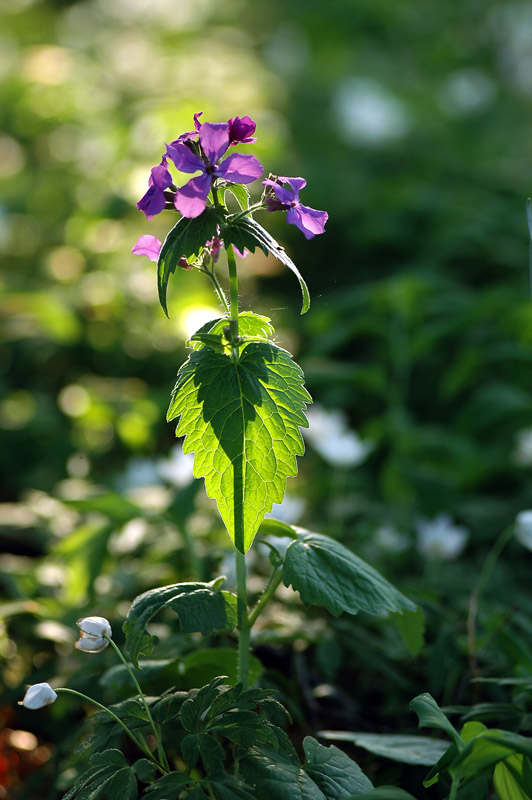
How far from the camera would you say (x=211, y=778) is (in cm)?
87

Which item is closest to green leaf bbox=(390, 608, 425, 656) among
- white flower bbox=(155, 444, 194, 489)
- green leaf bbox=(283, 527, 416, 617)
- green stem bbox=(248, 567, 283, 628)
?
green leaf bbox=(283, 527, 416, 617)

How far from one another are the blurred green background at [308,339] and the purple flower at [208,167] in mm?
354

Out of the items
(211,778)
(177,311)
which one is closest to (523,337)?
(177,311)

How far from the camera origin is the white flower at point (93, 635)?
997mm

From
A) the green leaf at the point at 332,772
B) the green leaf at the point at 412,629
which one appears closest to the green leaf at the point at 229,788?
the green leaf at the point at 332,772

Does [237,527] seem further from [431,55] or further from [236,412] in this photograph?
[431,55]

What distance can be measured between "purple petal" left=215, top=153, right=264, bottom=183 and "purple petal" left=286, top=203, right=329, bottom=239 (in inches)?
3.5

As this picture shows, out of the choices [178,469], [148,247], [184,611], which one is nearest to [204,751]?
[184,611]

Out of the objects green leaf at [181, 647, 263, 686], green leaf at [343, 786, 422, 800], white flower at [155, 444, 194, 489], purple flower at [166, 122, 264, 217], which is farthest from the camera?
white flower at [155, 444, 194, 489]

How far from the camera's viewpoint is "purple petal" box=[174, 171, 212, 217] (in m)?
0.91

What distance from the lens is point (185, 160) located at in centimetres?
92

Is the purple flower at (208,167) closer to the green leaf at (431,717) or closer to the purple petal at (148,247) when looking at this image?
the purple petal at (148,247)

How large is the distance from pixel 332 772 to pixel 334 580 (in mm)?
240

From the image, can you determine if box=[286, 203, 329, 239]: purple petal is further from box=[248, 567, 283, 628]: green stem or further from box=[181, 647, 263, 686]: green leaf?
box=[181, 647, 263, 686]: green leaf
